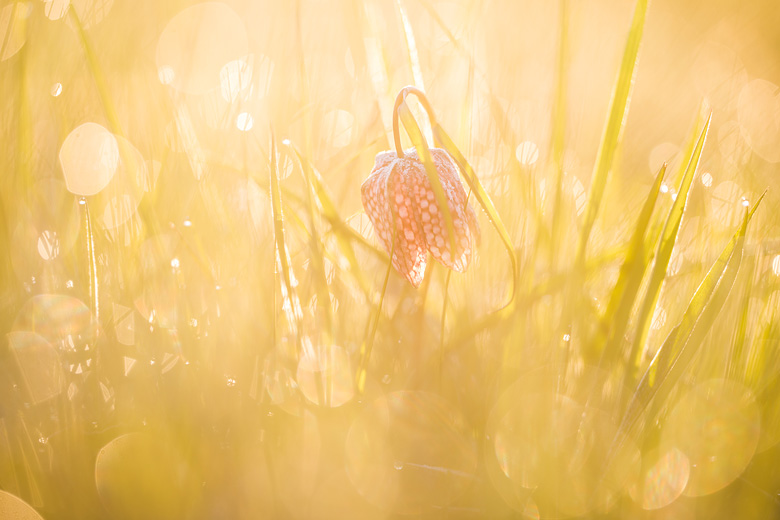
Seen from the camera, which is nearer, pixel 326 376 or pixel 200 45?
pixel 326 376

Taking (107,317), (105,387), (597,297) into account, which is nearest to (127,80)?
(107,317)

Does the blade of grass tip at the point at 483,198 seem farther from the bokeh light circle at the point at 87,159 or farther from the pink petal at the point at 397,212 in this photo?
the bokeh light circle at the point at 87,159

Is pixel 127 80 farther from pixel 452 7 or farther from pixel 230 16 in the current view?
pixel 452 7

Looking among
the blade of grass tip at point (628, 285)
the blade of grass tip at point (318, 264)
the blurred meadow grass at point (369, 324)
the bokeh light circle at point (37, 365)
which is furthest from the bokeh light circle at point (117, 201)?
the blade of grass tip at point (628, 285)

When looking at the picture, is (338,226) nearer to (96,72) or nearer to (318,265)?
(318,265)

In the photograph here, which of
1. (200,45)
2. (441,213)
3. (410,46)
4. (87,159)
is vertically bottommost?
(441,213)

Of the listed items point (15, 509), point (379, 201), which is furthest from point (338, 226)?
point (15, 509)

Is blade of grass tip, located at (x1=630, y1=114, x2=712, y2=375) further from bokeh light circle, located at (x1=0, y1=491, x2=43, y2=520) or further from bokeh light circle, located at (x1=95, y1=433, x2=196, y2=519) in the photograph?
bokeh light circle, located at (x1=0, y1=491, x2=43, y2=520)
